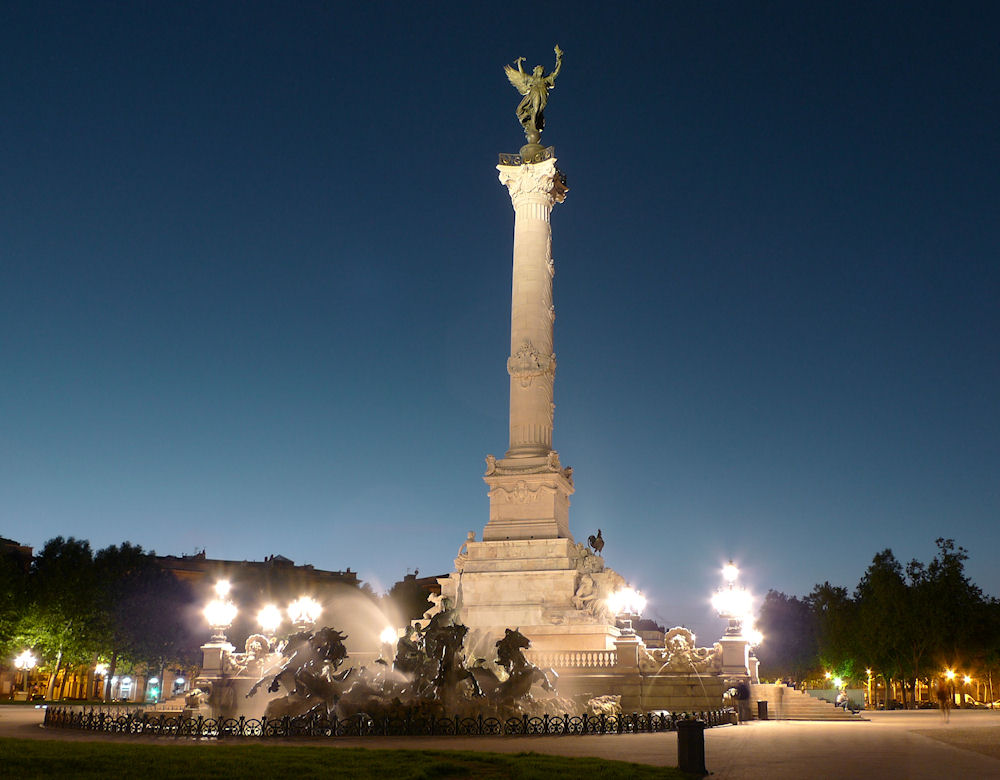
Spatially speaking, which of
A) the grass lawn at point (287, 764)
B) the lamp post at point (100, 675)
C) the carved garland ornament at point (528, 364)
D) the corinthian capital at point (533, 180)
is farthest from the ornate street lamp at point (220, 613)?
the lamp post at point (100, 675)

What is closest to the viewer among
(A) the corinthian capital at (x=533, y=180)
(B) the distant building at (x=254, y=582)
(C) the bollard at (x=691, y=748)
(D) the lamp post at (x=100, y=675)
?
(C) the bollard at (x=691, y=748)

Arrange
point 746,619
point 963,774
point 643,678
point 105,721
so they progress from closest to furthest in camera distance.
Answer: point 963,774, point 105,721, point 643,678, point 746,619

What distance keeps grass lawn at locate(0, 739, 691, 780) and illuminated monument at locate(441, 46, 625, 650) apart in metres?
21.6

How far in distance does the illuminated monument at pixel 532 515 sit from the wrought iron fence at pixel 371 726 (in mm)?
13721

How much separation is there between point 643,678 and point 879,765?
15683 mm

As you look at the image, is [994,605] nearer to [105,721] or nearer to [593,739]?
[593,739]

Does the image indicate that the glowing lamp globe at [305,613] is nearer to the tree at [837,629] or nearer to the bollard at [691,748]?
the bollard at [691,748]

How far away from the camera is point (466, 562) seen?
4175 centimetres

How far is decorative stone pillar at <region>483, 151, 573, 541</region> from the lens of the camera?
139 feet

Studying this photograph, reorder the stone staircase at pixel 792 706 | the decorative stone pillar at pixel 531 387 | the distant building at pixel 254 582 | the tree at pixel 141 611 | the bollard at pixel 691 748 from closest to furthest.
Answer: the bollard at pixel 691 748 → the stone staircase at pixel 792 706 → the decorative stone pillar at pixel 531 387 → the tree at pixel 141 611 → the distant building at pixel 254 582

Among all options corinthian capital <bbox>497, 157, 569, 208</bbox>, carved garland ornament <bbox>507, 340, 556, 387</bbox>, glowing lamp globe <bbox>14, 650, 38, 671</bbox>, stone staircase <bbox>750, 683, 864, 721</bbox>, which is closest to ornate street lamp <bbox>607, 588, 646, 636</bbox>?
stone staircase <bbox>750, 683, 864, 721</bbox>

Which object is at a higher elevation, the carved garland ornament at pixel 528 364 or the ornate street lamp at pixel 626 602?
the carved garland ornament at pixel 528 364

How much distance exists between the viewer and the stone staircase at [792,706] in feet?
111

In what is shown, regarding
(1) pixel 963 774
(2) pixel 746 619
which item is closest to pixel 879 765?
(1) pixel 963 774
